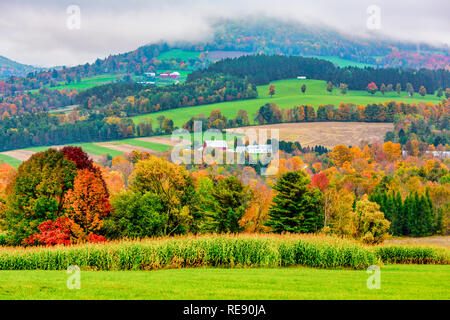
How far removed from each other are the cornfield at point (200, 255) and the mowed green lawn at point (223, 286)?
3.47m

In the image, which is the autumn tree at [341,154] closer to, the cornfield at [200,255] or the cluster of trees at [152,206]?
the cluster of trees at [152,206]

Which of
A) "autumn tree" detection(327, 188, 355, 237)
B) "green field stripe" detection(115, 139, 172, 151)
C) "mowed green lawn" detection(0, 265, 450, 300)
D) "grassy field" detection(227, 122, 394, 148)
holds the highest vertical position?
"grassy field" detection(227, 122, 394, 148)

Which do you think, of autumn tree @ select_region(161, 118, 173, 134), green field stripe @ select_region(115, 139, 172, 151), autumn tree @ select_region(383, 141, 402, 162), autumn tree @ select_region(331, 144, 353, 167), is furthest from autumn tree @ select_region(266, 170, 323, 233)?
autumn tree @ select_region(161, 118, 173, 134)

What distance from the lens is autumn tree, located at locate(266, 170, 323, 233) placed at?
57.2 metres

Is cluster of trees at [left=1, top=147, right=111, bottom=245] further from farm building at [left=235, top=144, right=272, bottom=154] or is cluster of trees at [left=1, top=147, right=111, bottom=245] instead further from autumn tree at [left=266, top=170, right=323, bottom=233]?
farm building at [left=235, top=144, right=272, bottom=154]

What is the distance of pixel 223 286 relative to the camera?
828 inches

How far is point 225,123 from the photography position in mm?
189000

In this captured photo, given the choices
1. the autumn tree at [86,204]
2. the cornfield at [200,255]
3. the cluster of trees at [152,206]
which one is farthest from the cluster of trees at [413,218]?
the cornfield at [200,255]

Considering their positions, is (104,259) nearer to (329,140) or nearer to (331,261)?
(331,261)

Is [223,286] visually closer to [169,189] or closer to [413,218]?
[169,189]

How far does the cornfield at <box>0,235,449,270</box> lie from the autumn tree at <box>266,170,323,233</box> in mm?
23876

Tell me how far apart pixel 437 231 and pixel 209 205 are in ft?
190

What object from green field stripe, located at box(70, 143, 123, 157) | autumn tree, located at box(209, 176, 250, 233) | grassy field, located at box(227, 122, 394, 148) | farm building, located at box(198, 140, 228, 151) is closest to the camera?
autumn tree, located at box(209, 176, 250, 233)
